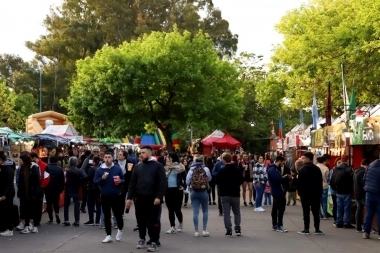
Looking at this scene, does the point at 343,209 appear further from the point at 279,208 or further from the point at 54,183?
the point at 54,183

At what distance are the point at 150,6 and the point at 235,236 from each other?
49894 mm

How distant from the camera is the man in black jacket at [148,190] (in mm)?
11141

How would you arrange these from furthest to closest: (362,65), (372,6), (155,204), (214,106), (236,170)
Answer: (214,106) < (362,65) < (372,6) < (236,170) < (155,204)

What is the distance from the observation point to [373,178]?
12750 mm

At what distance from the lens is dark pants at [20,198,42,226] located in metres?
13.7

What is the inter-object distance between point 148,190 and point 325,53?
1666 centimetres

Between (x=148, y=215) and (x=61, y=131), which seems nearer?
(x=148, y=215)

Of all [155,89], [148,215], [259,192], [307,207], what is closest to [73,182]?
[148,215]

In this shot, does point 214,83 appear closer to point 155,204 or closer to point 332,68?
point 332,68

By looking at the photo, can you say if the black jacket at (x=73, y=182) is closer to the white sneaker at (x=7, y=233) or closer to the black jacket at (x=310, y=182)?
the white sneaker at (x=7, y=233)

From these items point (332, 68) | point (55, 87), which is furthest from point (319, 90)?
point (55, 87)

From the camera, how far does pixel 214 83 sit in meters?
40.2

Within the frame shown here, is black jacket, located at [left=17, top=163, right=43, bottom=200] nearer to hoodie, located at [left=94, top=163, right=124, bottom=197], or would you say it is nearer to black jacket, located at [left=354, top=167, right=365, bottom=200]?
hoodie, located at [left=94, top=163, right=124, bottom=197]

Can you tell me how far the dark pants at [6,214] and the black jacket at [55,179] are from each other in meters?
2.10
